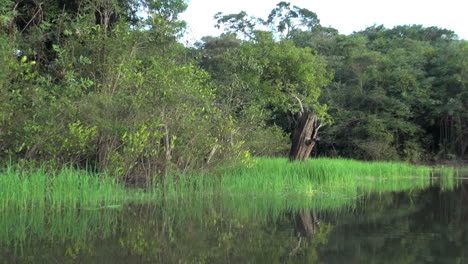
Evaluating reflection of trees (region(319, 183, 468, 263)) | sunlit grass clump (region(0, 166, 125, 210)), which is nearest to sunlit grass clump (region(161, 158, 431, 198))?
sunlit grass clump (region(0, 166, 125, 210))

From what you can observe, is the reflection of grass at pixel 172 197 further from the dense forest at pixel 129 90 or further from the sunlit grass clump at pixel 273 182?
the dense forest at pixel 129 90

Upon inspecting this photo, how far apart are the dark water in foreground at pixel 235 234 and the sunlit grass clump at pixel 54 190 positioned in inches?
16.0

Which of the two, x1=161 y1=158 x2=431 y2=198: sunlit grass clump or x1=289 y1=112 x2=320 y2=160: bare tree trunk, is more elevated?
x1=289 y1=112 x2=320 y2=160: bare tree trunk

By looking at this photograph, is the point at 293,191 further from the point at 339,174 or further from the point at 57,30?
the point at 57,30

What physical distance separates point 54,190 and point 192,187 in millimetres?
2487

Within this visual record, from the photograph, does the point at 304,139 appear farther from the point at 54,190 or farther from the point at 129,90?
the point at 54,190

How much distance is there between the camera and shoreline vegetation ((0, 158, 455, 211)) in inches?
266

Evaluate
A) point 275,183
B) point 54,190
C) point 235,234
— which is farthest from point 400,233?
point 54,190

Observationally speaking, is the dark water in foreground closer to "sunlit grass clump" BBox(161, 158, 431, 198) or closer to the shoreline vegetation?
the shoreline vegetation

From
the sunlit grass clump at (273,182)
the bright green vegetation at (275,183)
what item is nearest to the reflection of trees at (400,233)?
the bright green vegetation at (275,183)

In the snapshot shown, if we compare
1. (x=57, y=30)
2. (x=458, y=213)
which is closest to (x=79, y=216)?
(x=57, y=30)

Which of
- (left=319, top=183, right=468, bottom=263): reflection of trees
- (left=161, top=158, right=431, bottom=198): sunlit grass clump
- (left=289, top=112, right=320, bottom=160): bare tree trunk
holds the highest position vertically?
(left=289, top=112, right=320, bottom=160): bare tree trunk

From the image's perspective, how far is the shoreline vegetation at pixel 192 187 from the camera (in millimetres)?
6766

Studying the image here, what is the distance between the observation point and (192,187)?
8.48 m
